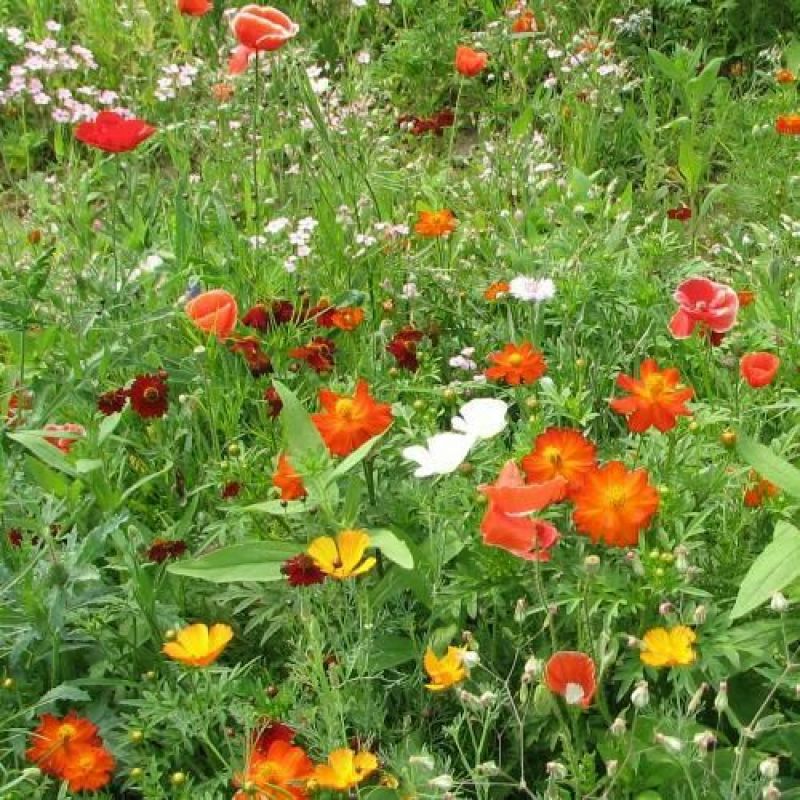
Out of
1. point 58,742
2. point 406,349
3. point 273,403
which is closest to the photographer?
point 58,742

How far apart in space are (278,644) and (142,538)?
0.29 metres

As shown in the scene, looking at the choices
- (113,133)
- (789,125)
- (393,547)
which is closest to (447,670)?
(393,547)

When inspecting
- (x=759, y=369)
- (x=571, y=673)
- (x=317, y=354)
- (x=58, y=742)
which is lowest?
(x=58, y=742)

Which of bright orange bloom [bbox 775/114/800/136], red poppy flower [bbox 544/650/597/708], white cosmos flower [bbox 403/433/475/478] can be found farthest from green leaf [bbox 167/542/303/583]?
bright orange bloom [bbox 775/114/800/136]

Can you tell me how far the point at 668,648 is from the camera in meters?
1.64

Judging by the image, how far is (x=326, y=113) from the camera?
360cm

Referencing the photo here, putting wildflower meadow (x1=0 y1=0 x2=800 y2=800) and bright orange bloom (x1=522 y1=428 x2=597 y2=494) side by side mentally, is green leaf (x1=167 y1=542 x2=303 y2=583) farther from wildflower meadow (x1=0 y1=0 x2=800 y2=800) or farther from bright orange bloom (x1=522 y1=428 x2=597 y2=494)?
bright orange bloom (x1=522 y1=428 x2=597 y2=494)

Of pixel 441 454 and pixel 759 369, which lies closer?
pixel 441 454

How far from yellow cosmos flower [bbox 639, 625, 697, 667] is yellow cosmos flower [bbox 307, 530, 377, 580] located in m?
0.39

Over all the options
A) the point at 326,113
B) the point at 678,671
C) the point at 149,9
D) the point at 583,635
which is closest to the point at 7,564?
the point at 583,635

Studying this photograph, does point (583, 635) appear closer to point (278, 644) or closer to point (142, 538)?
point (278, 644)

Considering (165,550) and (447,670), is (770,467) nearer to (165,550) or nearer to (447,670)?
(447,670)

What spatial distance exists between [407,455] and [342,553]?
176mm

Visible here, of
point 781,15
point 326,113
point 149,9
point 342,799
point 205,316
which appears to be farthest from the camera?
point 149,9
